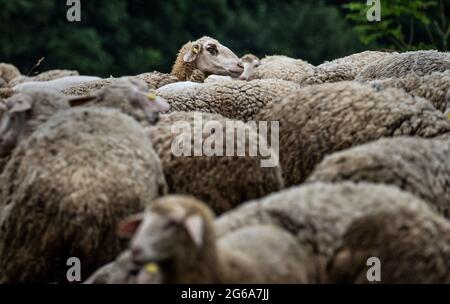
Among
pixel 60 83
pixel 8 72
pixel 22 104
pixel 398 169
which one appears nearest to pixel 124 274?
pixel 398 169

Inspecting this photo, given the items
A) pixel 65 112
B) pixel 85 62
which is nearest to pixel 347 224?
pixel 65 112

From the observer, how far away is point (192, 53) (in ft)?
40.0

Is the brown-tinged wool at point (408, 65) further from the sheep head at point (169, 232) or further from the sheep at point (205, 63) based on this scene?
the sheep head at point (169, 232)

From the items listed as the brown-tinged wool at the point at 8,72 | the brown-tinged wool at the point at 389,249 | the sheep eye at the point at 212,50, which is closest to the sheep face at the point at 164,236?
the brown-tinged wool at the point at 389,249

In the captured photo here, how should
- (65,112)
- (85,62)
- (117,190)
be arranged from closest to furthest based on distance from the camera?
(117,190)
(65,112)
(85,62)

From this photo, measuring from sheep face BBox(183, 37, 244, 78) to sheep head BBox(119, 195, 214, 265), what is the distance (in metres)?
6.59

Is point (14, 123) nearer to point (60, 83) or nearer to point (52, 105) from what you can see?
point (52, 105)

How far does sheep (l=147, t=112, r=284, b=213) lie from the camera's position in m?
7.67

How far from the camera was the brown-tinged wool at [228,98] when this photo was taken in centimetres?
971

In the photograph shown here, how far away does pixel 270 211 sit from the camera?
623 centimetres

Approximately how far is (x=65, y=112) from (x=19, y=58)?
20553 millimetres

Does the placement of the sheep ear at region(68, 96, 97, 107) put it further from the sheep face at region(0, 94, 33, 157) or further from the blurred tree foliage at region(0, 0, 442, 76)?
the blurred tree foliage at region(0, 0, 442, 76)

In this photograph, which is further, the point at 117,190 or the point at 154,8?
the point at 154,8

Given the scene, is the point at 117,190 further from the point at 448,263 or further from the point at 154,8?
the point at 154,8
